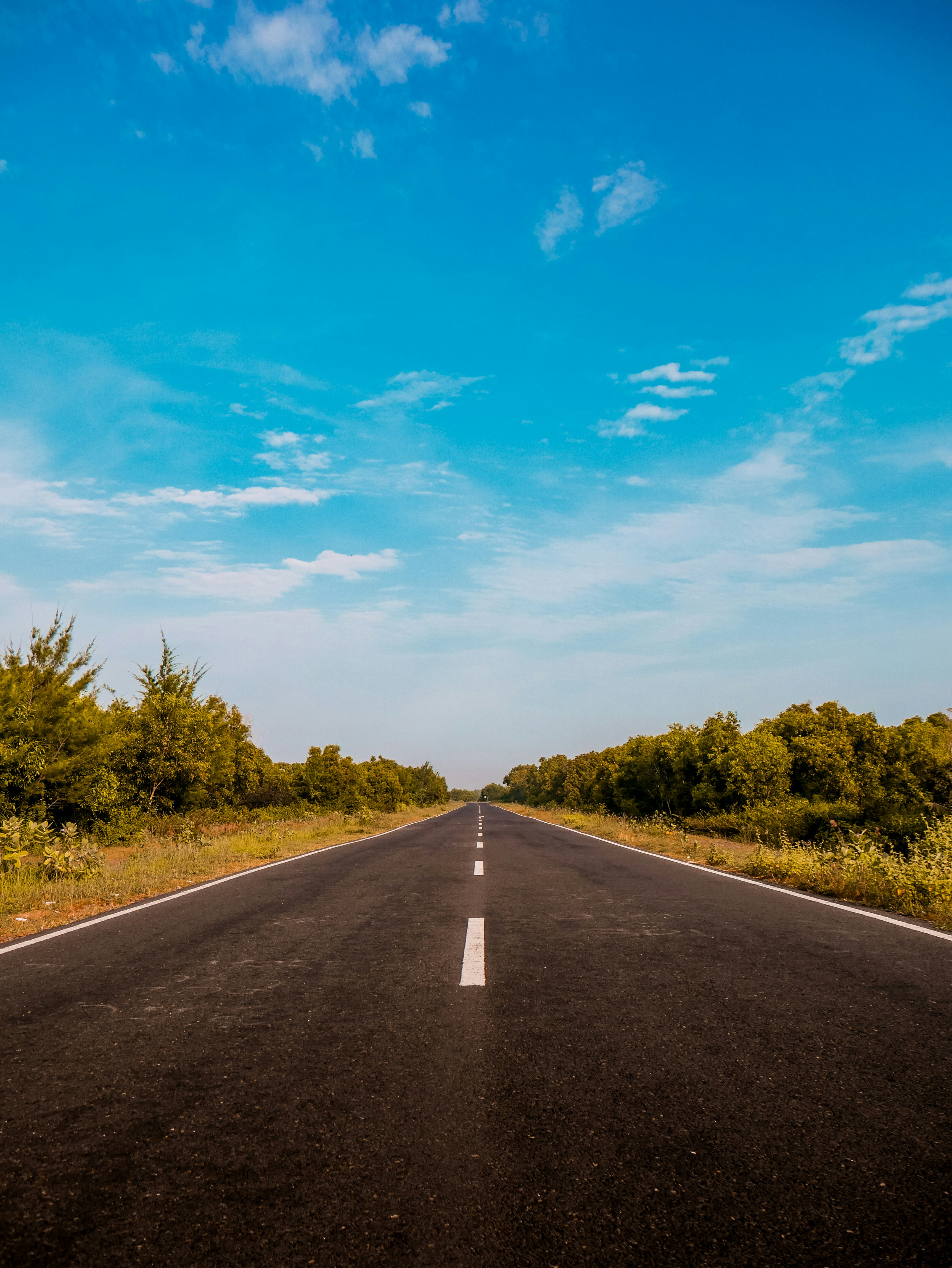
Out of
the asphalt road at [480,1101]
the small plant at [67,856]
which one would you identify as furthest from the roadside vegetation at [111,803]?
the asphalt road at [480,1101]

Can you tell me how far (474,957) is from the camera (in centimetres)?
579

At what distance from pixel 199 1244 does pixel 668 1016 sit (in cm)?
305

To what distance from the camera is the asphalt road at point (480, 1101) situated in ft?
7.16

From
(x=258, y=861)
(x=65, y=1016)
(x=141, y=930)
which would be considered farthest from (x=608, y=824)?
(x=65, y=1016)

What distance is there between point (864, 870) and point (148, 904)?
10.4 metres

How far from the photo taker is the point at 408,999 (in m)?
4.65

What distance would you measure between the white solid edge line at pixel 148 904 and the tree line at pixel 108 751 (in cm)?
778

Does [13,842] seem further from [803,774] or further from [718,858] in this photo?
[803,774]

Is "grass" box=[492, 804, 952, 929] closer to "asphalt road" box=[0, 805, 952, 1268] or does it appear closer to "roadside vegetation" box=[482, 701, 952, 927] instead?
"roadside vegetation" box=[482, 701, 952, 927]

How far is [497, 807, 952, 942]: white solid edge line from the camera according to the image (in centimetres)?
675

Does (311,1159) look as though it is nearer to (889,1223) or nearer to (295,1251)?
(295,1251)

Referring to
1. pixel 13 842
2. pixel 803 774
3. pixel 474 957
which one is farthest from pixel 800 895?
pixel 803 774

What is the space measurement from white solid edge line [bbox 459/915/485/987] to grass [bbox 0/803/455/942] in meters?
4.91

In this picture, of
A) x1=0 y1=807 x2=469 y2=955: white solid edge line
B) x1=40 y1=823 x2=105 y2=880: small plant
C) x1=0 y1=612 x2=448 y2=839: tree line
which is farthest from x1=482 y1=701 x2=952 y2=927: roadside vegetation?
x1=0 y1=612 x2=448 y2=839: tree line
